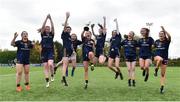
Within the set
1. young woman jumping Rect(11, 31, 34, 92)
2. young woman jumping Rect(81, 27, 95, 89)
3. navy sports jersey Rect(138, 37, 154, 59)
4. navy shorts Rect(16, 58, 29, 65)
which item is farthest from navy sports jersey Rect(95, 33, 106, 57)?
navy shorts Rect(16, 58, 29, 65)

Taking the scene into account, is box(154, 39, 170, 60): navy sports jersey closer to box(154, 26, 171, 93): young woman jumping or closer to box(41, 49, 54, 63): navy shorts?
box(154, 26, 171, 93): young woman jumping

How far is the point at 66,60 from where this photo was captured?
20.8 metres

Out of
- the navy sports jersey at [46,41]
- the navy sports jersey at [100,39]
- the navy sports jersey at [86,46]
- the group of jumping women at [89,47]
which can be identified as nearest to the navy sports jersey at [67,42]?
the group of jumping women at [89,47]

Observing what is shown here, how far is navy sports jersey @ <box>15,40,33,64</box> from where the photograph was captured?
19.4 meters

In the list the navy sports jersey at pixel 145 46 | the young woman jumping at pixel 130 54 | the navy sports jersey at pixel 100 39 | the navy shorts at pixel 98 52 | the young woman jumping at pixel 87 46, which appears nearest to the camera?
the young woman jumping at pixel 87 46

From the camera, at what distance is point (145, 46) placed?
21.1 m

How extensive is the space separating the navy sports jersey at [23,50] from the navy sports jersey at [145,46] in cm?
515

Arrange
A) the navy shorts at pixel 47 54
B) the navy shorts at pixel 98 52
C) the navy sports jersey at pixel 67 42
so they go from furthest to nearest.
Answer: the navy shorts at pixel 98 52 → the navy sports jersey at pixel 67 42 → the navy shorts at pixel 47 54

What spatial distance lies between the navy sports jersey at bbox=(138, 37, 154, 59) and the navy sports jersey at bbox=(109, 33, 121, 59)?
6.05 ft

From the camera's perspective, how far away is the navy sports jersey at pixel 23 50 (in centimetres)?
1942

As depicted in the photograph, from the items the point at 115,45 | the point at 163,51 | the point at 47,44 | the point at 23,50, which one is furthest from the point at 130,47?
the point at 23,50

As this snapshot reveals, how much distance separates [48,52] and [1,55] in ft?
448

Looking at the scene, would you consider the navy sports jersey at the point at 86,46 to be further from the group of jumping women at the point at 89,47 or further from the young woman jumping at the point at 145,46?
the young woman jumping at the point at 145,46

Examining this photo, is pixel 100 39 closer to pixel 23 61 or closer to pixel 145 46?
pixel 145 46
